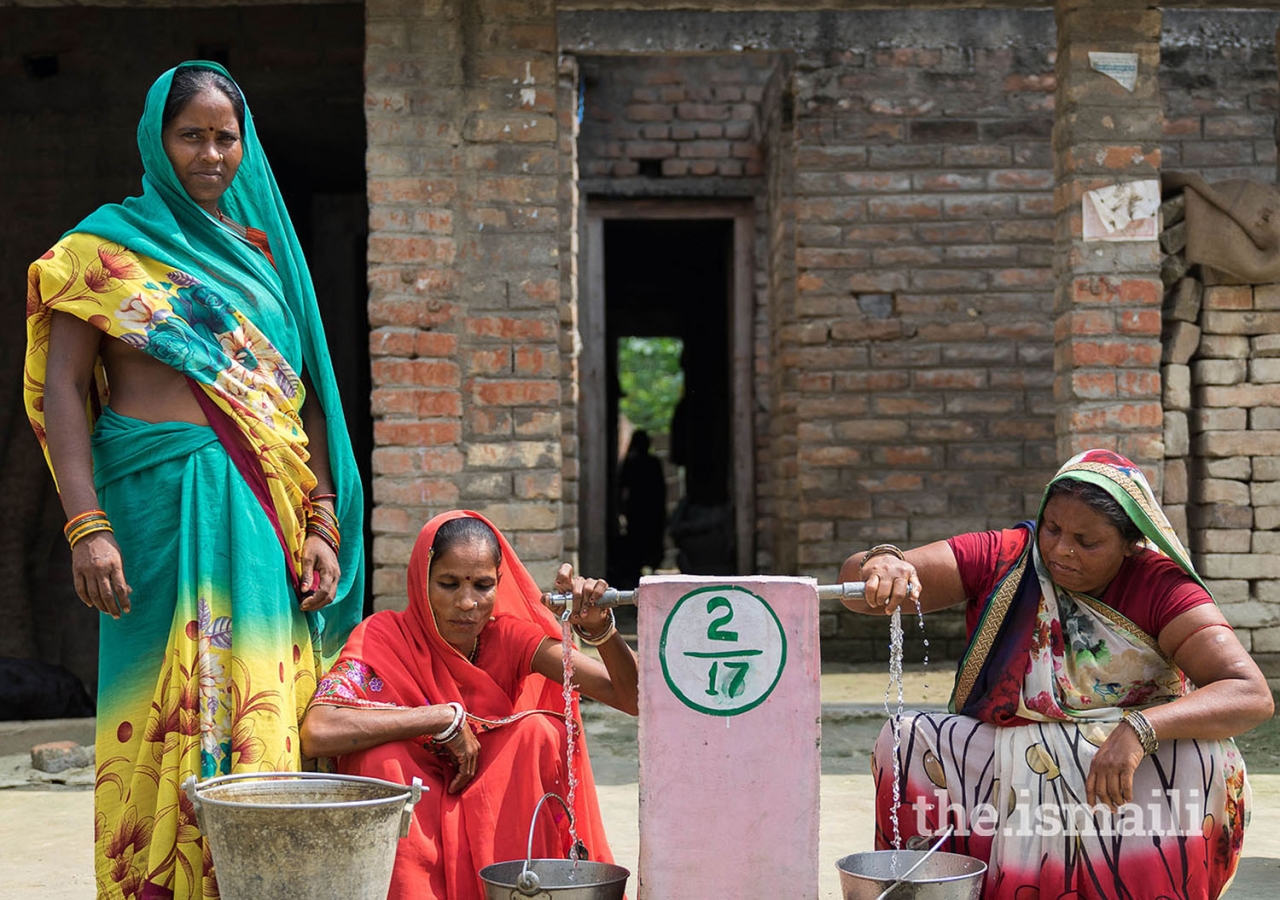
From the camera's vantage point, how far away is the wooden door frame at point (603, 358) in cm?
825

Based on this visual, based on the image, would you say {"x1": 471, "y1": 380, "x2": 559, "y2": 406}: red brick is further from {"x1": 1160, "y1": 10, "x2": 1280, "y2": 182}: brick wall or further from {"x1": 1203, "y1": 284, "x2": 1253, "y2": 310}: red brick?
{"x1": 1160, "y1": 10, "x2": 1280, "y2": 182}: brick wall

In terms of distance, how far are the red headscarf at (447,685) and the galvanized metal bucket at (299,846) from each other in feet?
1.50

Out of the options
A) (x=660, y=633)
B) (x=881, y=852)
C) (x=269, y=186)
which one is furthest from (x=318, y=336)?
(x=881, y=852)

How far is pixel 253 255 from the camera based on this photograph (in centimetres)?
275

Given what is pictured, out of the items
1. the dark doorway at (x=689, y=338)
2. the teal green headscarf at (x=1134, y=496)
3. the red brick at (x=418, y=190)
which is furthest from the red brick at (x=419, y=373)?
the dark doorway at (x=689, y=338)

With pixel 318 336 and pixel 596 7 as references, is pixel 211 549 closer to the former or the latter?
pixel 318 336

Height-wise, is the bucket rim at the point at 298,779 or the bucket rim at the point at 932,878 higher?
the bucket rim at the point at 298,779

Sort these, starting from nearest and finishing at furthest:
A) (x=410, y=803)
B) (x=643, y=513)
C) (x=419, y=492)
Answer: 1. (x=410, y=803)
2. (x=419, y=492)
3. (x=643, y=513)

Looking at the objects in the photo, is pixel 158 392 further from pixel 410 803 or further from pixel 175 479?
pixel 410 803

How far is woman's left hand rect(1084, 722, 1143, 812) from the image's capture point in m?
2.45

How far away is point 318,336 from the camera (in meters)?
2.87

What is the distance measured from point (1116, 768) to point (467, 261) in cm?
297

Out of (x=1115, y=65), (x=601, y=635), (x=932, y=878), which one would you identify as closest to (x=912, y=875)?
(x=932, y=878)

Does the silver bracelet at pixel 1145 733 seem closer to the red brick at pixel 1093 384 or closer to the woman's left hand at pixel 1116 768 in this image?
the woman's left hand at pixel 1116 768
